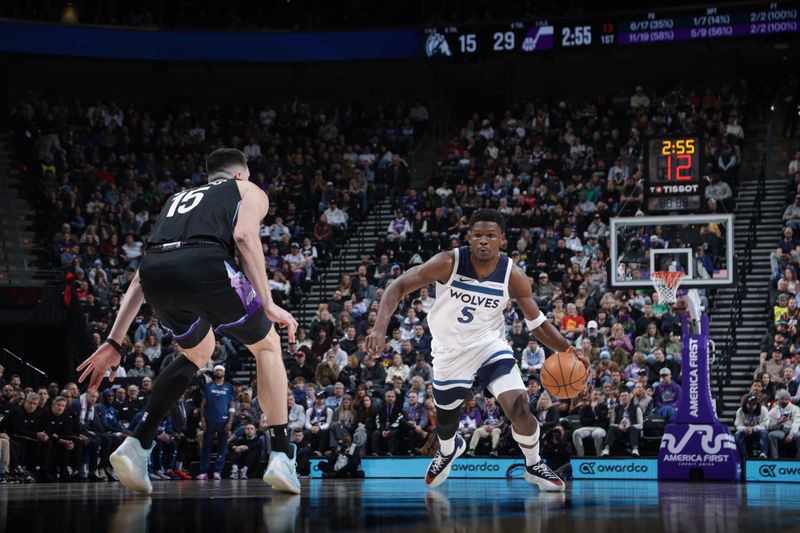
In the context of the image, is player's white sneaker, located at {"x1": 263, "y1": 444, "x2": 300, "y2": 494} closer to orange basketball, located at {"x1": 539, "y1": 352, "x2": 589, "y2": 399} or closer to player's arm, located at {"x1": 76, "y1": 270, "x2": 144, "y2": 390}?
player's arm, located at {"x1": 76, "y1": 270, "x2": 144, "y2": 390}

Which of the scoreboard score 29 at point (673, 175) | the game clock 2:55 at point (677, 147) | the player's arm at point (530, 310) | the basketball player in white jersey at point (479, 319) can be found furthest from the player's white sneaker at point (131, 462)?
the game clock 2:55 at point (677, 147)

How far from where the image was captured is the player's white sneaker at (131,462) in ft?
20.4

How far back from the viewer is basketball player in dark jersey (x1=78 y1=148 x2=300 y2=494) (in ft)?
19.6

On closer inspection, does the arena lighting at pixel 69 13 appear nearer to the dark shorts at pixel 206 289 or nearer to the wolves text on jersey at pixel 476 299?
the wolves text on jersey at pixel 476 299

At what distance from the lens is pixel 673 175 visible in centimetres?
1566

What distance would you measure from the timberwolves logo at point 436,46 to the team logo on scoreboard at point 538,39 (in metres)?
1.95

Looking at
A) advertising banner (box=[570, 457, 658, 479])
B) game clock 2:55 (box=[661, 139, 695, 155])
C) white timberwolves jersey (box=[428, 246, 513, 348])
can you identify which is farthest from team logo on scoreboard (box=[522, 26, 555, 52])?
white timberwolves jersey (box=[428, 246, 513, 348])

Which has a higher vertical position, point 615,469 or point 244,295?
point 244,295

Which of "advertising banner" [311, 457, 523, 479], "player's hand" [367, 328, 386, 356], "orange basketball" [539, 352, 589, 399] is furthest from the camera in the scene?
"advertising banner" [311, 457, 523, 479]

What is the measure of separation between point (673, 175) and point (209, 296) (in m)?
11.1

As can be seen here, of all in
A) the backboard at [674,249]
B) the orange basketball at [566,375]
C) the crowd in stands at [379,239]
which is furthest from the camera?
the crowd in stands at [379,239]

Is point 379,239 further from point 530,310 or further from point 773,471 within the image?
point 530,310

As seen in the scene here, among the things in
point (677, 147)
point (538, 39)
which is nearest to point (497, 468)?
point (677, 147)

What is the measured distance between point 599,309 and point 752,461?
5219mm
